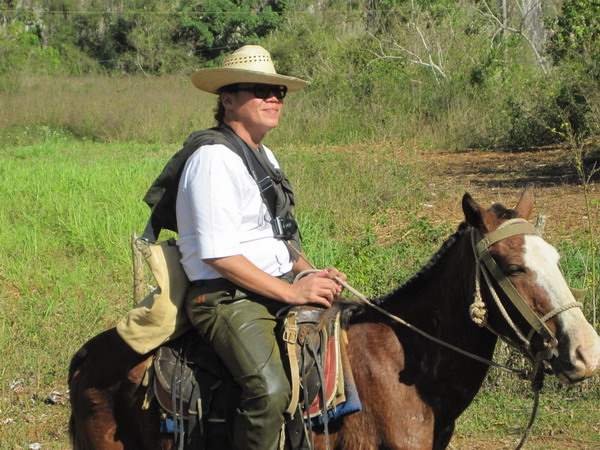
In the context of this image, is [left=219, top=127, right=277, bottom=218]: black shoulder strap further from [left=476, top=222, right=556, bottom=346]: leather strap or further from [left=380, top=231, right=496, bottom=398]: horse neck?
[left=476, top=222, right=556, bottom=346]: leather strap

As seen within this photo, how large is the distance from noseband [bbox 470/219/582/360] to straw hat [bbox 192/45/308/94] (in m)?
1.09

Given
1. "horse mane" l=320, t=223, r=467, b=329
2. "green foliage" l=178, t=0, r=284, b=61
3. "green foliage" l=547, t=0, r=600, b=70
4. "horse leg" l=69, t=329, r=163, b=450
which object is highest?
"green foliage" l=178, t=0, r=284, b=61

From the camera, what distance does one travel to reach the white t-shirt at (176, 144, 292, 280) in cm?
288

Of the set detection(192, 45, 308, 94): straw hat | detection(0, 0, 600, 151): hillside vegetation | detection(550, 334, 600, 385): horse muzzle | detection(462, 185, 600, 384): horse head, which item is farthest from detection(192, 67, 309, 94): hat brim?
detection(0, 0, 600, 151): hillside vegetation

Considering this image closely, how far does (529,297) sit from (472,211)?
0.39 meters

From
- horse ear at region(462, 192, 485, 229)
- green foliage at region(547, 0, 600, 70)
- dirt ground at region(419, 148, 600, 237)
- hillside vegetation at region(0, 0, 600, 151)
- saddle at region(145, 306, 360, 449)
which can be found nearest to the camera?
A: horse ear at region(462, 192, 485, 229)

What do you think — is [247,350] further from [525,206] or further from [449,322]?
[525,206]

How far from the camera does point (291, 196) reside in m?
3.39

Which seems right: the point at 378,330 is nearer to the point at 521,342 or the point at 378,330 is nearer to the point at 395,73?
the point at 521,342

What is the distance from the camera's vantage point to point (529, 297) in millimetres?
2789

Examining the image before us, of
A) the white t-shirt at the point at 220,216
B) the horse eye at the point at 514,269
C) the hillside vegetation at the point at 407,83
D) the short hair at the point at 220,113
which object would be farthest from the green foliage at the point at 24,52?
the horse eye at the point at 514,269

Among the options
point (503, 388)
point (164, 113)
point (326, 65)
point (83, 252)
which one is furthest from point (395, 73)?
point (503, 388)

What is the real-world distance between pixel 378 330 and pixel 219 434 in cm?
80

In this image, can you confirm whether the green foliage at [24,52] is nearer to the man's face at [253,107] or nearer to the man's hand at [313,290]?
the man's face at [253,107]
